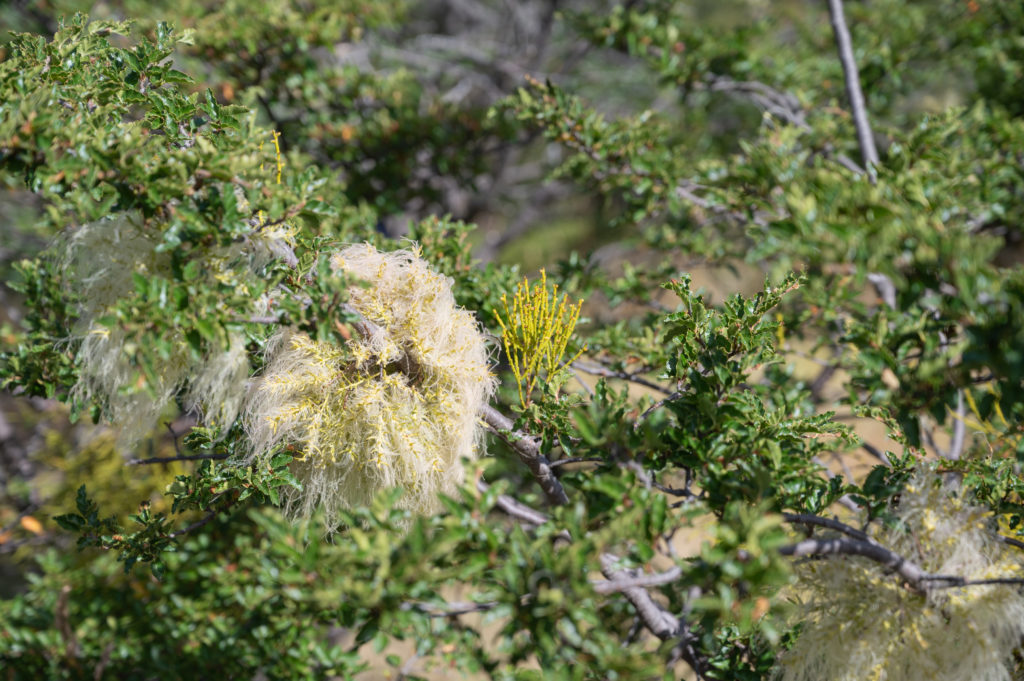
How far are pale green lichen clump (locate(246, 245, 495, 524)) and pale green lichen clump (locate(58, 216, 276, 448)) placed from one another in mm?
104

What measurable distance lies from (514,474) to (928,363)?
2335 mm

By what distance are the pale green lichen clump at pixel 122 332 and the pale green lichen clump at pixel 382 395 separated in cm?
10

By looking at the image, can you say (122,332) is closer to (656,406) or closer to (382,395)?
(382,395)

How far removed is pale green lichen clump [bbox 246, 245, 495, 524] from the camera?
56.7 inches

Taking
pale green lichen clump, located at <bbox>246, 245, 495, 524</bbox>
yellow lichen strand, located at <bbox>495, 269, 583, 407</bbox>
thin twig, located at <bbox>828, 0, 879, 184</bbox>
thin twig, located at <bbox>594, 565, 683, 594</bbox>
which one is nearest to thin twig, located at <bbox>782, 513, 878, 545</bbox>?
thin twig, located at <bbox>594, 565, 683, 594</bbox>

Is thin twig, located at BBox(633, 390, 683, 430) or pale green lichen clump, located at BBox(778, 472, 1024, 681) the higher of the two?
thin twig, located at BBox(633, 390, 683, 430)

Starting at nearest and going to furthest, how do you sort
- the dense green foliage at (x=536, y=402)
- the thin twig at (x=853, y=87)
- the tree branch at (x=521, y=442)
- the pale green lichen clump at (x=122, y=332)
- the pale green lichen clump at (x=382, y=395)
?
the dense green foliage at (x=536, y=402) < the pale green lichen clump at (x=122, y=332) < the pale green lichen clump at (x=382, y=395) < the tree branch at (x=521, y=442) < the thin twig at (x=853, y=87)

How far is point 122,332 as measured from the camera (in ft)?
4.32

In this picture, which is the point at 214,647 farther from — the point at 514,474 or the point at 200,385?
the point at 514,474

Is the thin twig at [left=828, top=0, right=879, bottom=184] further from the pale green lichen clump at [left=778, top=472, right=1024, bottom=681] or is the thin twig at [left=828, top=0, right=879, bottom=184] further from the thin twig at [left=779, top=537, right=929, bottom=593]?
the thin twig at [left=779, top=537, right=929, bottom=593]

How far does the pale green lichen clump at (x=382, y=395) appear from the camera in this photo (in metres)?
1.44

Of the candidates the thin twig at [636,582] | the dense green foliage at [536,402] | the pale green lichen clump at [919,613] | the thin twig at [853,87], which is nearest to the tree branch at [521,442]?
the dense green foliage at [536,402]

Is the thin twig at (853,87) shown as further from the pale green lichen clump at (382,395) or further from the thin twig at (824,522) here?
the pale green lichen clump at (382,395)

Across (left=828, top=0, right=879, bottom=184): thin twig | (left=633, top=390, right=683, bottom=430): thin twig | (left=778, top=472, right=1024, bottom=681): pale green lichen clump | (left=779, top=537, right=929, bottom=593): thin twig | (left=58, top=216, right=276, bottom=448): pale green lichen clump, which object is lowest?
(left=778, top=472, right=1024, bottom=681): pale green lichen clump
